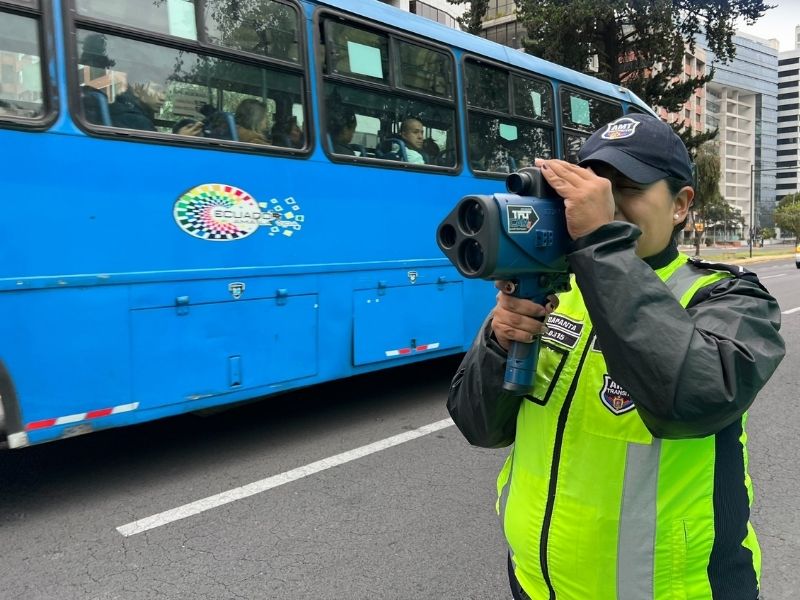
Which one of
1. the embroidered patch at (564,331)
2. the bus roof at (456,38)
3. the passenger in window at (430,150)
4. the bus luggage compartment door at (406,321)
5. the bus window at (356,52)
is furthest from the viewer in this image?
the passenger in window at (430,150)

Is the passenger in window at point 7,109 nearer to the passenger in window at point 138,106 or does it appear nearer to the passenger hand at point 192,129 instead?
the passenger in window at point 138,106

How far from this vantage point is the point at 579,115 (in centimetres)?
701

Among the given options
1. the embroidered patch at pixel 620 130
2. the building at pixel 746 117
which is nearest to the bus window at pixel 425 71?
the embroidered patch at pixel 620 130

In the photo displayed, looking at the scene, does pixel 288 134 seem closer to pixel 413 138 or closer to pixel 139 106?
pixel 139 106

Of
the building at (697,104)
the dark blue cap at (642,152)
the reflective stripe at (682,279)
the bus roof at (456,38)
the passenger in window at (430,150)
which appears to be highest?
the building at (697,104)

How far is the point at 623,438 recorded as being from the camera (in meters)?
1.20

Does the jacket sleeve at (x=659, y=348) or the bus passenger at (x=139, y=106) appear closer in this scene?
the jacket sleeve at (x=659, y=348)

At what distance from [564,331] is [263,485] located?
9.88 ft

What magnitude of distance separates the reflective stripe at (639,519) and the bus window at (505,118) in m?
4.93

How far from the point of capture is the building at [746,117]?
101 m

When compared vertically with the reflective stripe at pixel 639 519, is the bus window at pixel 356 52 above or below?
above

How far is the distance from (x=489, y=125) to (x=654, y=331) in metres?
5.20

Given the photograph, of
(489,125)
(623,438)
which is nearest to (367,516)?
(623,438)

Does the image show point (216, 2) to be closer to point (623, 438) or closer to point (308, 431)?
point (308, 431)
